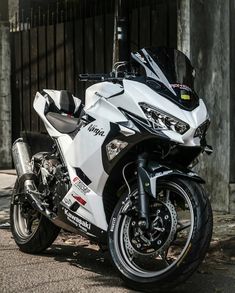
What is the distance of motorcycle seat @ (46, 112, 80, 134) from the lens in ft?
15.8

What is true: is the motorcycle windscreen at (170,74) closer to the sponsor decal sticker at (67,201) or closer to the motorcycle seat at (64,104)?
the motorcycle seat at (64,104)

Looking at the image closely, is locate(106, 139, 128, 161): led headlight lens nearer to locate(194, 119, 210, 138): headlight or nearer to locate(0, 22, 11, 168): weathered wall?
locate(194, 119, 210, 138): headlight

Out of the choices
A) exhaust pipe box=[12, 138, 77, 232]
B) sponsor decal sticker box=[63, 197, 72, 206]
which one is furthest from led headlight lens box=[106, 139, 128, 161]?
exhaust pipe box=[12, 138, 77, 232]

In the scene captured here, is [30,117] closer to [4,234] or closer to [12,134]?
[12,134]

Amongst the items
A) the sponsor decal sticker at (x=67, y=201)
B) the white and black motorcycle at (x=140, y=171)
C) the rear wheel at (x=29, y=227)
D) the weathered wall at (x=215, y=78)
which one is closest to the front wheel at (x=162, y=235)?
the white and black motorcycle at (x=140, y=171)

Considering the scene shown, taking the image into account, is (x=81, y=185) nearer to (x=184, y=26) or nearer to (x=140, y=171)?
(x=140, y=171)

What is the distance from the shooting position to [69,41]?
941 centimetres

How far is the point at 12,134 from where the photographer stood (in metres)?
11.1

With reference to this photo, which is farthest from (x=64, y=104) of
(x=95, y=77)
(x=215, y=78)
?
(x=215, y=78)

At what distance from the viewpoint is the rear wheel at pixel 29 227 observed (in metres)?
5.11

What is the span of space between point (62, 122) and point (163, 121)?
1.17m

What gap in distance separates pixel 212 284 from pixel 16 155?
2.23 m

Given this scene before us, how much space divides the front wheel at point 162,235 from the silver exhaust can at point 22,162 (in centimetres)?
140

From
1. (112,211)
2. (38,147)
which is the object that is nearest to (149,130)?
(112,211)
